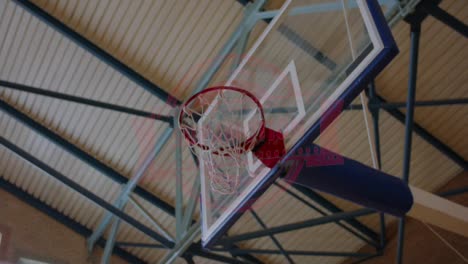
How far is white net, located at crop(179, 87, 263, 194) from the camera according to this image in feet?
21.3

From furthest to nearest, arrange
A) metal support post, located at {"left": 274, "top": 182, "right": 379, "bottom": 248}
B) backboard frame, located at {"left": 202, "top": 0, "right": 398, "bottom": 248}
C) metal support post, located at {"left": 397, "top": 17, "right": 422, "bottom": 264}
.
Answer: metal support post, located at {"left": 274, "top": 182, "right": 379, "bottom": 248} < metal support post, located at {"left": 397, "top": 17, "right": 422, "bottom": 264} < backboard frame, located at {"left": 202, "top": 0, "right": 398, "bottom": 248}

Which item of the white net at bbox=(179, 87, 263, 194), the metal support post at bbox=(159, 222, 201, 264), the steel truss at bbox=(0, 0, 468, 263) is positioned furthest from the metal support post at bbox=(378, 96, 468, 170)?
the white net at bbox=(179, 87, 263, 194)

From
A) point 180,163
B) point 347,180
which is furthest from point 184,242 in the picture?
point 347,180

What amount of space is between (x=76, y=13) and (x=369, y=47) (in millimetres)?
6611

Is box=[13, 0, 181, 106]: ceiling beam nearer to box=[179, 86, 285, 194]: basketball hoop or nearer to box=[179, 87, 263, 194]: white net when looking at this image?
box=[179, 86, 285, 194]: basketball hoop

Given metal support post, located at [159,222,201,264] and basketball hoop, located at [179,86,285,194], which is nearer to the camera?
basketball hoop, located at [179,86,285,194]

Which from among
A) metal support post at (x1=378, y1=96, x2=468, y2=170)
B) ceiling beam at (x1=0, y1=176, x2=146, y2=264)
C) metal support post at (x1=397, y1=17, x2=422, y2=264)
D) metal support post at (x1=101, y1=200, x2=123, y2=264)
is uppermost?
ceiling beam at (x1=0, y1=176, x2=146, y2=264)

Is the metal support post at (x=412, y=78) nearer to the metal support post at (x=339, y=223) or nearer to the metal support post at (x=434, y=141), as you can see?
the metal support post at (x=434, y=141)

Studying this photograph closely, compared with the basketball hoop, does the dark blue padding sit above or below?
below

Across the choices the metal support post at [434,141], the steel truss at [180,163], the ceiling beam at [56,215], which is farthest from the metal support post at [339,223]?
the ceiling beam at [56,215]

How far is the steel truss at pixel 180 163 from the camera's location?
811cm

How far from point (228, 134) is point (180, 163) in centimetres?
347

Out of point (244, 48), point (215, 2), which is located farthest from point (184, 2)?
point (244, 48)

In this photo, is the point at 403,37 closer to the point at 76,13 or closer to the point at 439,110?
the point at 439,110
